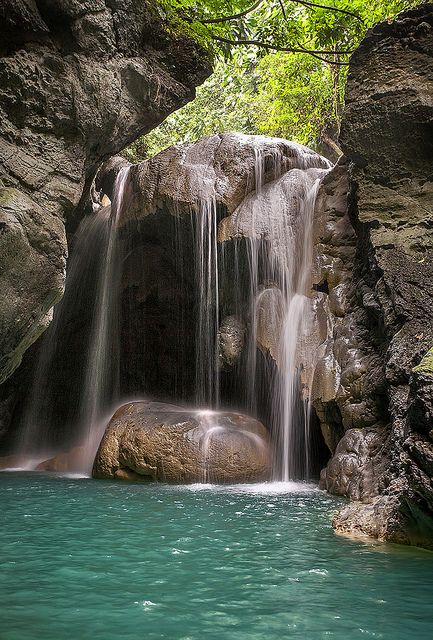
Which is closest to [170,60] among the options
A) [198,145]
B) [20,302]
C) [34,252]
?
[198,145]

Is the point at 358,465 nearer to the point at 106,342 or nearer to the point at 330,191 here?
the point at 330,191

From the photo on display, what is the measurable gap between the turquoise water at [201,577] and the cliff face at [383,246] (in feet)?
5.74

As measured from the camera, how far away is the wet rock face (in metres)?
9.22

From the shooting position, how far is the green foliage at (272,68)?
28.0ft

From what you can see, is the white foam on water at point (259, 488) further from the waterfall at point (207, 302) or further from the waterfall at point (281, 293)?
the waterfall at point (207, 302)

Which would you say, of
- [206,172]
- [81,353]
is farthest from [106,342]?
[206,172]

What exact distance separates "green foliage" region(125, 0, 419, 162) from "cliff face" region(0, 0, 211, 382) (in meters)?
0.85

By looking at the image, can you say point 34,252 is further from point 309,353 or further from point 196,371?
point 196,371

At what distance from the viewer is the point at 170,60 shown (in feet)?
29.9

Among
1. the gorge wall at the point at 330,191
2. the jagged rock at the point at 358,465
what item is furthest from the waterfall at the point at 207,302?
the jagged rock at the point at 358,465

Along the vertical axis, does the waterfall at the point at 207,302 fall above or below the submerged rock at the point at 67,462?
above

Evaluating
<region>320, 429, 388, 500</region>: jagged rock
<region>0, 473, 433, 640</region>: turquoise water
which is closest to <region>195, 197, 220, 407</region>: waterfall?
<region>320, 429, 388, 500</region>: jagged rock

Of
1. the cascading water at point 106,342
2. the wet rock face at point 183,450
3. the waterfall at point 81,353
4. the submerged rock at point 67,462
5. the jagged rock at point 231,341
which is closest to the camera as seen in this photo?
the wet rock face at point 183,450

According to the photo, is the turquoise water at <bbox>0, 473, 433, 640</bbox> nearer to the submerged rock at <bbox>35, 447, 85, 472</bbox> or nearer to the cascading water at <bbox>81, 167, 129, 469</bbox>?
the submerged rock at <bbox>35, 447, 85, 472</bbox>
